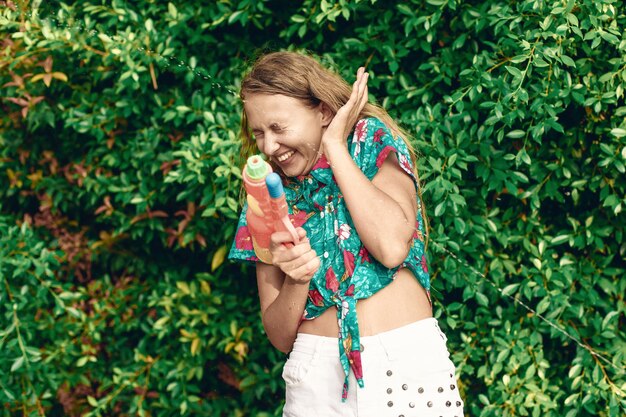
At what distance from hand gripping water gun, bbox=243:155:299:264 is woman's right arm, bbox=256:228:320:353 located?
30 millimetres

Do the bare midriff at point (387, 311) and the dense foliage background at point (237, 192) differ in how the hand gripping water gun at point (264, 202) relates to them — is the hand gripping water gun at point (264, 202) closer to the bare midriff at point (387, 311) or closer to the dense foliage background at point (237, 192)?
the bare midriff at point (387, 311)

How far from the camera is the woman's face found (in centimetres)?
222

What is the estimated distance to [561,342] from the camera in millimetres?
3049

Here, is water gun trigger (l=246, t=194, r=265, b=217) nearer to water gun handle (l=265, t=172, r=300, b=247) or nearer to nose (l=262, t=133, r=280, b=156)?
water gun handle (l=265, t=172, r=300, b=247)

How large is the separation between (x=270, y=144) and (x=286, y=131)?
6 cm

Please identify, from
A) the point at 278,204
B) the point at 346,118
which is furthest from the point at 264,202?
Result: the point at 346,118

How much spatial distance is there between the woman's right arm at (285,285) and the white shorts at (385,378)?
0.09m

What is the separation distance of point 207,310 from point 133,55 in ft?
3.38

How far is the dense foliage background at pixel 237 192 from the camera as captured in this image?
2896 mm

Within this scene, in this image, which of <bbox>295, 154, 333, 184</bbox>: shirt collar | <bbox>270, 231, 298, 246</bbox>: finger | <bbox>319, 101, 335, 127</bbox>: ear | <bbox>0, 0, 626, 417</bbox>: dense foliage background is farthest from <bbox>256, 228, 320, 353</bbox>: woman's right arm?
<bbox>0, 0, 626, 417</bbox>: dense foliage background

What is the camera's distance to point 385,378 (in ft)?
6.85

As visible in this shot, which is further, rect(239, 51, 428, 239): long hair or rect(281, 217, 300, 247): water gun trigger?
rect(239, 51, 428, 239): long hair

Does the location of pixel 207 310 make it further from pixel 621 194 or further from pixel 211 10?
pixel 621 194

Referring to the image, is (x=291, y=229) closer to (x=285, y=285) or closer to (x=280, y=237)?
(x=280, y=237)
